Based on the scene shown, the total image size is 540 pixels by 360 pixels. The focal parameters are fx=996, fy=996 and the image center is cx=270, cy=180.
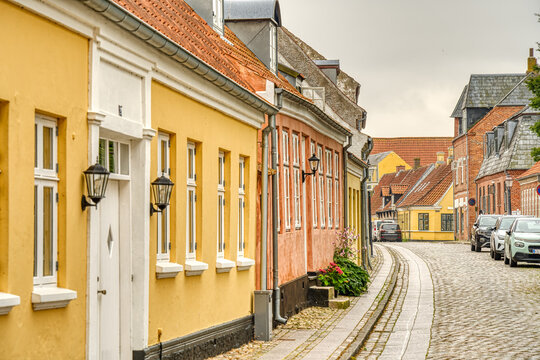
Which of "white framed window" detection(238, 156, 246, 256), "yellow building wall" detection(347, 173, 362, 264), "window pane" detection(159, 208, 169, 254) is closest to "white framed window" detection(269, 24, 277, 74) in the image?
"white framed window" detection(238, 156, 246, 256)

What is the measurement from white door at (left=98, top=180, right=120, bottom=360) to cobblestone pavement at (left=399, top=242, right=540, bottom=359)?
4830mm

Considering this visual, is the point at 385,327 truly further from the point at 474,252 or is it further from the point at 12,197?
the point at 474,252

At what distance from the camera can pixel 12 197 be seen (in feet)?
22.3

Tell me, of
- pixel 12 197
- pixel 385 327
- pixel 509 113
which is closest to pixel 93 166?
pixel 12 197

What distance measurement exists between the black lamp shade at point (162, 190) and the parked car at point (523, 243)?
22.2 m

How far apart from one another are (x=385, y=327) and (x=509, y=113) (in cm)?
5778

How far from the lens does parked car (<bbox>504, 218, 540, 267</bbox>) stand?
98.8 feet

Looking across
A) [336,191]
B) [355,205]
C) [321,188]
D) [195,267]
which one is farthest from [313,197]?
[355,205]

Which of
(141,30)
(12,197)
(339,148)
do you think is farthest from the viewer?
(339,148)

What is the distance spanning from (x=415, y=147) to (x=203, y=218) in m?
115

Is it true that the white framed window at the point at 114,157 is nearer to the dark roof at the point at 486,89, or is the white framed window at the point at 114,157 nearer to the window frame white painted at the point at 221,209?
the window frame white painted at the point at 221,209

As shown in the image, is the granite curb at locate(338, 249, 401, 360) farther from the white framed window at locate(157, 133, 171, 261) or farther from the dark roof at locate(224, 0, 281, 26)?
the dark roof at locate(224, 0, 281, 26)

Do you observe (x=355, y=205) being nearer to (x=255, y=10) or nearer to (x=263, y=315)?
(x=255, y=10)

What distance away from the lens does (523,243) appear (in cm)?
3028
